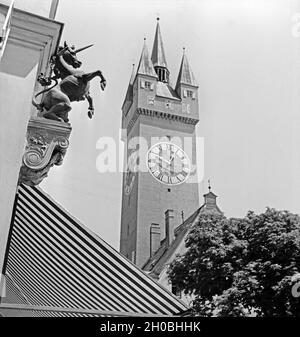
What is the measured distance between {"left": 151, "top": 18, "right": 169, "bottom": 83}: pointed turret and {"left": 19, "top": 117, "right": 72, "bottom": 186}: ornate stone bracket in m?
41.1

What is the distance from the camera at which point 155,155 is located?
3744 cm

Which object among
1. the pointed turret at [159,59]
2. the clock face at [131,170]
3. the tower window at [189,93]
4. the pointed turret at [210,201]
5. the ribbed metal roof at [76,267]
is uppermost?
the pointed turret at [159,59]

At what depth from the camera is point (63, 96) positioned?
283 cm

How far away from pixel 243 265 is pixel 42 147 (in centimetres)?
1154

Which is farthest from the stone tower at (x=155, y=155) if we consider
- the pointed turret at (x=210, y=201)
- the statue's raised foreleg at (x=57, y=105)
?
the statue's raised foreleg at (x=57, y=105)

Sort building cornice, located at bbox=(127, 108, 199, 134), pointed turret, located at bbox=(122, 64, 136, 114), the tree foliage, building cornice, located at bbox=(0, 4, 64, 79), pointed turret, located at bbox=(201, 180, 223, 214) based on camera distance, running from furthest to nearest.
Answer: pointed turret, located at bbox=(122, 64, 136, 114) < building cornice, located at bbox=(127, 108, 199, 134) < pointed turret, located at bbox=(201, 180, 223, 214) < the tree foliage < building cornice, located at bbox=(0, 4, 64, 79)

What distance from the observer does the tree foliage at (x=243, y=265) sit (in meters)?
11.9

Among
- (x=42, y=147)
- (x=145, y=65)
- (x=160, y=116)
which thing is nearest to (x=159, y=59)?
(x=145, y=65)

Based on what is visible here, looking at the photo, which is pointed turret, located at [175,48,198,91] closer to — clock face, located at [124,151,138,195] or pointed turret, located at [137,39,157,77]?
pointed turret, located at [137,39,157,77]

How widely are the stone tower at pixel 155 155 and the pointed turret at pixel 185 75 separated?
4cm

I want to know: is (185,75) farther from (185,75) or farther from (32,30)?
(32,30)

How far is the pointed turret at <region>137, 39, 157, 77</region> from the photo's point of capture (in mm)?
41156

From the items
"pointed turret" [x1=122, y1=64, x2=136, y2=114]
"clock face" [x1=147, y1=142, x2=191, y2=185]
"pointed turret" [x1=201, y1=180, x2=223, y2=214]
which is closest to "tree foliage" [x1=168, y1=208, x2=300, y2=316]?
"pointed turret" [x1=201, y1=180, x2=223, y2=214]

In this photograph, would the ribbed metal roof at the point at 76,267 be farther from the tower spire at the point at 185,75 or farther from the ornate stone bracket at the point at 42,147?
the tower spire at the point at 185,75
